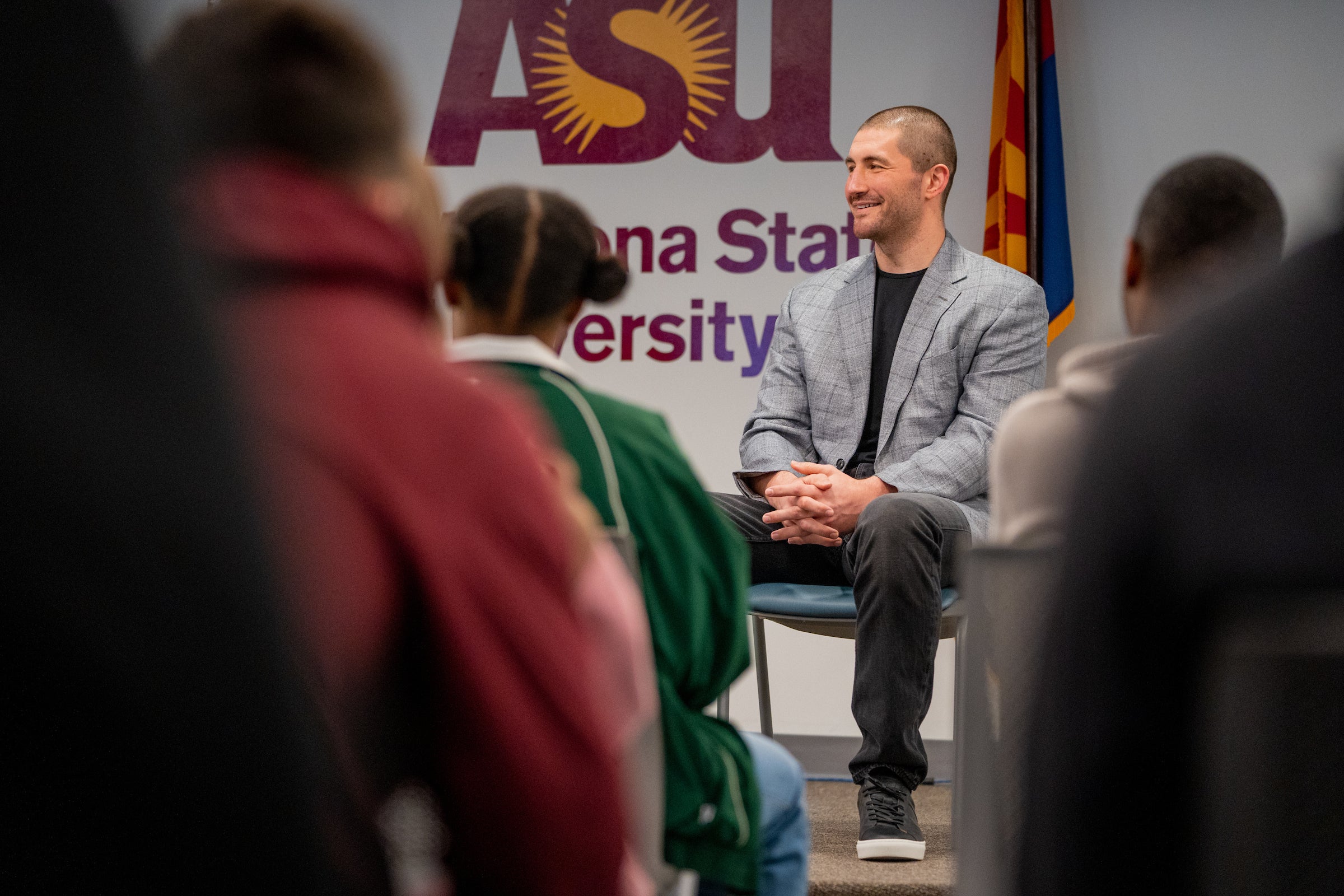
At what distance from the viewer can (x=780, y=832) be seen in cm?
137

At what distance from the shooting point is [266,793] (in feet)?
0.90

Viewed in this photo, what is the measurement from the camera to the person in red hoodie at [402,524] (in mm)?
529

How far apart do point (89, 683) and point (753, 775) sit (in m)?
0.99

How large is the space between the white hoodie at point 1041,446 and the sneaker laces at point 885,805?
1.01m

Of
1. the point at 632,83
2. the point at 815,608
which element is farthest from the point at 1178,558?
the point at 632,83

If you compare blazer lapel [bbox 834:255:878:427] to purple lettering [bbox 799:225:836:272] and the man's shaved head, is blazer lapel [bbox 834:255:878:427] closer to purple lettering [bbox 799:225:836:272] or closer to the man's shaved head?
the man's shaved head

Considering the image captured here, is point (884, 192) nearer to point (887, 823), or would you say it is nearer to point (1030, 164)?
point (1030, 164)

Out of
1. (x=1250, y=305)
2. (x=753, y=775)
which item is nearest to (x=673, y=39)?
(x=753, y=775)

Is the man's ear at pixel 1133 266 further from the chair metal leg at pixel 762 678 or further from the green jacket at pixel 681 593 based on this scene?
the chair metal leg at pixel 762 678

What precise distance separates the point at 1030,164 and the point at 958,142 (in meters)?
0.26

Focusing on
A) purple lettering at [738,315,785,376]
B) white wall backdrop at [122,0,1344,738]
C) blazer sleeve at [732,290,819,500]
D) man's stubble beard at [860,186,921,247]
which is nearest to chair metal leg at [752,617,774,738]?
blazer sleeve at [732,290,819,500]

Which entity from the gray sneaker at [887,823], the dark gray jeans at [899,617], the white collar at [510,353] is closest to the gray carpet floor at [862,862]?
the gray sneaker at [887,823]

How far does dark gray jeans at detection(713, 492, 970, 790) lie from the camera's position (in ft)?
6.82

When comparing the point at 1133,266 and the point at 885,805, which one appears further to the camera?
the point at 885,805
